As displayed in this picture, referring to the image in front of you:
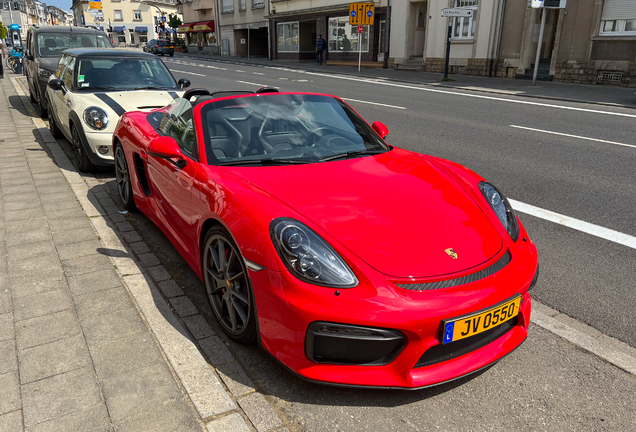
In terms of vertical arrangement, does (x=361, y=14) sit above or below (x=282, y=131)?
above

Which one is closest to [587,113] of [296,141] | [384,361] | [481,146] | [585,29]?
[481,146]

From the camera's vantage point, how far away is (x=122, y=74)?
729 centimetres

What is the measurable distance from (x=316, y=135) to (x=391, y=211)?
108 cm

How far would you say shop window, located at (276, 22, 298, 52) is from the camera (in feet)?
125

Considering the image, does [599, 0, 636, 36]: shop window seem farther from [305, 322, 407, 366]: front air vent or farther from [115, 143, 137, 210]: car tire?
[305, 322, 407, 366]: front air vent

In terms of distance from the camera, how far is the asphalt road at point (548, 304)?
231cm

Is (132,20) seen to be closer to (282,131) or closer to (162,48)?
(162,48)

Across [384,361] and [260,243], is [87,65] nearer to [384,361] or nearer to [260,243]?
[260,243]

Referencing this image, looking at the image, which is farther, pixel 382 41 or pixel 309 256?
pixel 382 41

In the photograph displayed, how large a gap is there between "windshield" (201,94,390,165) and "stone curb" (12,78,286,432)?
102cm

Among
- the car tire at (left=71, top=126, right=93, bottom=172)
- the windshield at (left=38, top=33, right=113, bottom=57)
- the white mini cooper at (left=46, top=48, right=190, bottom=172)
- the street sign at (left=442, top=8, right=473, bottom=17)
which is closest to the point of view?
the white mini cooper at (left=46, top=48, right=190, bottom=172)

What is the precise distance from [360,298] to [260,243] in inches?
22.8

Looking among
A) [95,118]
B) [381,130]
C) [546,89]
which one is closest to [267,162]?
[381,130]

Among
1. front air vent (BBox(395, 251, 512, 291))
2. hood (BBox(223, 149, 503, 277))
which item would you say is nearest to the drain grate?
hood (BBox(223, 149, 503, 277))
